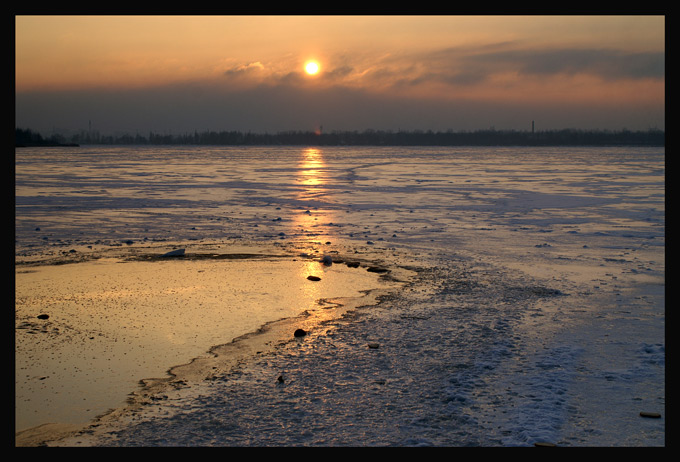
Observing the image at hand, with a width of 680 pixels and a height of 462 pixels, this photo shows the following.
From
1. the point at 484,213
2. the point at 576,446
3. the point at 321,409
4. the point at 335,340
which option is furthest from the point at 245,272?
Result: the point at 484,213

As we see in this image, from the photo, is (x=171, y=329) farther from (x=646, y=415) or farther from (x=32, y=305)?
(x=646, y=415)

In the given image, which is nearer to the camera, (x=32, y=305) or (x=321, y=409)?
(x=321, y=409)

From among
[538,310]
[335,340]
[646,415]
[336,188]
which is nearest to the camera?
[646,415]

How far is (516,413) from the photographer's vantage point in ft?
12.9

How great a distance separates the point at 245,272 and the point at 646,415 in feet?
17.9

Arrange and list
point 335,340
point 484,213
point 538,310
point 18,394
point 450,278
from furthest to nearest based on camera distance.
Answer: point 484,213, point 450,278, point 538,310, point 335,340, point 18,394

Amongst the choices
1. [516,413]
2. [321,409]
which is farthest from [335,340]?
[516,413]

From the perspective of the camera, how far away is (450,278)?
25.8 feet

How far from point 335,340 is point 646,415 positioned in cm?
252

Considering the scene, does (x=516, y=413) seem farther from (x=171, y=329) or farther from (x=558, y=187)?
(x=558, y=187)
